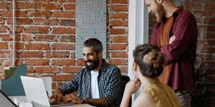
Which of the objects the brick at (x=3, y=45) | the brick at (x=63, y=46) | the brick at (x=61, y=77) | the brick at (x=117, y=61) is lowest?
the brick at (x=61, y=77)

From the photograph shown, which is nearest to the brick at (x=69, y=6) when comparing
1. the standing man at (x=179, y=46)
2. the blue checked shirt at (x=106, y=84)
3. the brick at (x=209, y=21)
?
the blue checked shirt at (x=106, y=84)

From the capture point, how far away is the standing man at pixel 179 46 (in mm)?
2396

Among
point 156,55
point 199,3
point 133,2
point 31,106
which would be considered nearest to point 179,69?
point 156,55

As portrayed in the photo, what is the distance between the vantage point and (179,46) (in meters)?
2.38

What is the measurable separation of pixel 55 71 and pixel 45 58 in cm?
17

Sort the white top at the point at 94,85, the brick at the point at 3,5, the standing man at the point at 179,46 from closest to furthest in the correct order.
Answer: the standing man at the point at 179,46, the white top at the point at 94,85, the brick at the point at 3,5

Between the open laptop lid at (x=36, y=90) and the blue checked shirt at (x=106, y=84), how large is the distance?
714mm

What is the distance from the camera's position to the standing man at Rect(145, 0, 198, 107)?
2.40 meters

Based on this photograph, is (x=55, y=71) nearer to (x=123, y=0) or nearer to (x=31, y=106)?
(x=123, y=0)

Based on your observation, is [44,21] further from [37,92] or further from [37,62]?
[37,92]

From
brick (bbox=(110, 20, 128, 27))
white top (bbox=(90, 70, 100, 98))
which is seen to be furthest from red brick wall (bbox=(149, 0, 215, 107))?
white top (bbox=(90, 70, 100, 98))

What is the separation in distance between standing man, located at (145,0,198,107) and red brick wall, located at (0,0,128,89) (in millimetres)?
1370

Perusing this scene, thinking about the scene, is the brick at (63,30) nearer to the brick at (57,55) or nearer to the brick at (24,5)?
the brick at (57,55)

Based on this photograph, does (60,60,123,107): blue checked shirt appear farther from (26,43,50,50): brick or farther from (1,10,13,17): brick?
(1,10,13,17): brick
